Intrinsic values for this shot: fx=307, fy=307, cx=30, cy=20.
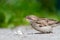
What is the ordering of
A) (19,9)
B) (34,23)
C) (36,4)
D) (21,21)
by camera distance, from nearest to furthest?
(34,23) → (21,21) → (19,9) → (36,4)

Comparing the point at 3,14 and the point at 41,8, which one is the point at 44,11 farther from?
the point at 3,14

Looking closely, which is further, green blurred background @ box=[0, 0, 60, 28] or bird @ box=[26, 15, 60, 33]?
green blurred background @ box=[0, 0, 60, 28]

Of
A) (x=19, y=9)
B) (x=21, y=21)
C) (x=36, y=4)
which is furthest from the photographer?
(x=36, y=4)

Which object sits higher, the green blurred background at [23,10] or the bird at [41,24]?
the green blurred background at [23,10]

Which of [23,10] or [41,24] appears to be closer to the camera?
[41,24]

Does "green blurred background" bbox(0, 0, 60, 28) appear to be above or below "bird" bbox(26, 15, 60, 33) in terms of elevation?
above

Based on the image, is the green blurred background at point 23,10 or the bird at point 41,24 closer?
the bird at point 41,24

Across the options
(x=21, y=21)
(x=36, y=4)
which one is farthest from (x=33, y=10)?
(x=21, y=21)

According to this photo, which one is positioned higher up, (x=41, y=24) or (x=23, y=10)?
(x=23, y=10)
